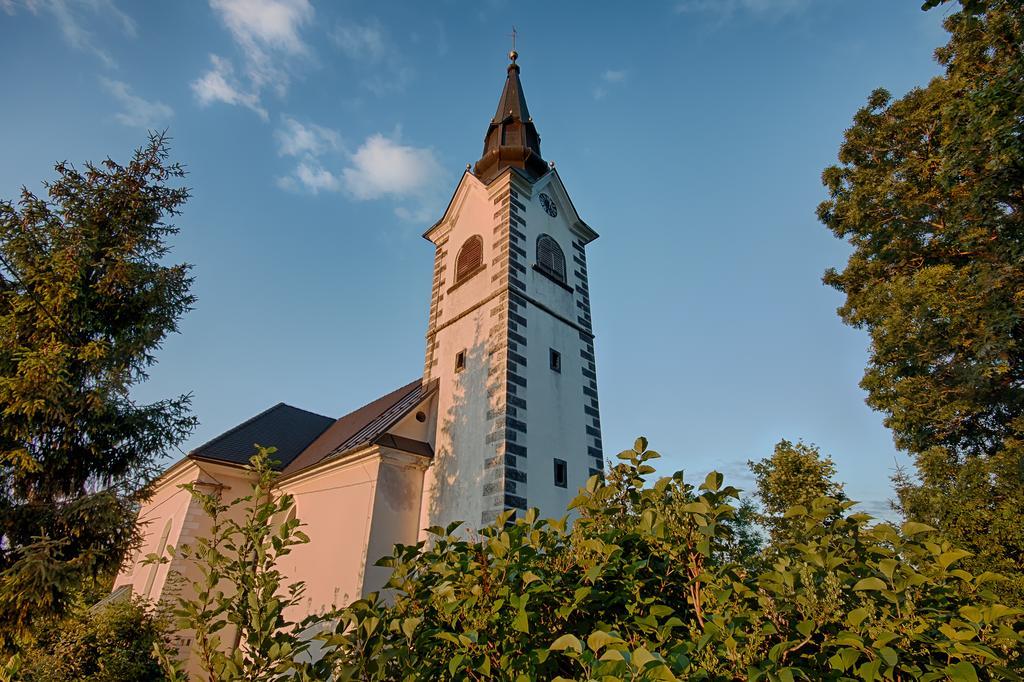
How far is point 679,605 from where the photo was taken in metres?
3.35

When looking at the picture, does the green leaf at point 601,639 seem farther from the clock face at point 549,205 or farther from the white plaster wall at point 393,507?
the clock face at point 549,205

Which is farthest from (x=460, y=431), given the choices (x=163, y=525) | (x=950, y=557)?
(x=163, y=525)

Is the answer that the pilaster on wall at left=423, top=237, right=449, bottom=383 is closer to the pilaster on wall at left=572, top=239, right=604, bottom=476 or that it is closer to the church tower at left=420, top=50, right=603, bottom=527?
the church tower at left=420, top=50, right=603, bottom=527

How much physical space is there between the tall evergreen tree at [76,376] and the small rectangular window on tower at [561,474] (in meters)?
8.78

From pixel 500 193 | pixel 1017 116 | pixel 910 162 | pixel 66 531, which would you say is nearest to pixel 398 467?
pixel 66 531

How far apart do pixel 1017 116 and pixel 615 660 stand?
39.2ft

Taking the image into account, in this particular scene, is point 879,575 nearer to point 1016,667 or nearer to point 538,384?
point 1016,667

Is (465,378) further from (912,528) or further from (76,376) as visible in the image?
(912,528)

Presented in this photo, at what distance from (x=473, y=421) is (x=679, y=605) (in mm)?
10558

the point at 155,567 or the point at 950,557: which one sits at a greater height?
the point at 155,567

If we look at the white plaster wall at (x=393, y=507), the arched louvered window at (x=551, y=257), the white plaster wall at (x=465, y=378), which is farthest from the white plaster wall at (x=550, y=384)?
the white plaster wall at (x=393, y=507)

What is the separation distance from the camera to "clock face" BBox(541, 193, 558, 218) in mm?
18062

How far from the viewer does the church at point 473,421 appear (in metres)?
12.8

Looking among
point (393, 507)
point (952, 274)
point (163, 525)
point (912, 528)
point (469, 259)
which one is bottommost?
point (912, 528)
